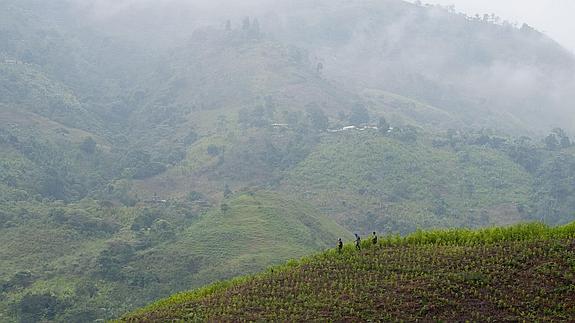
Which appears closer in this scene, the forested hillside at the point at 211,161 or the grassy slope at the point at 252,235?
the grassy slope at the point at 252,235

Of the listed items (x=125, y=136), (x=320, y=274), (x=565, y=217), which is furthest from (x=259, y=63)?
(x=320, y=274)

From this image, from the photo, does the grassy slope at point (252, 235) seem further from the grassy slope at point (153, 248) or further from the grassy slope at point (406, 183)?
the grassy slope at point (406, 183)

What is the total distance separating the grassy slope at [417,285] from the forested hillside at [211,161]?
29.0m

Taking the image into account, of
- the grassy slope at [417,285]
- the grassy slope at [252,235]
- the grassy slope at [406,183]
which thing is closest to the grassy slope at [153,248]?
the grassy slope at [252,235]

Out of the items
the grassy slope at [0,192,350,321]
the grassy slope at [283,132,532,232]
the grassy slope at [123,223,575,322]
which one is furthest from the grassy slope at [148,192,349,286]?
the grassy slope at [123,223,575,322]

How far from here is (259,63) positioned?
149250 millimetres

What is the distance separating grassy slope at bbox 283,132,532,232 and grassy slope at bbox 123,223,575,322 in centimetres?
5462

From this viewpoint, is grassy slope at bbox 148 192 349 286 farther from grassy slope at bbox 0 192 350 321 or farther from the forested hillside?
the forested hillside

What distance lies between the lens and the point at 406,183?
96.2 m

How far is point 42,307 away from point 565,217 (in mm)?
66686

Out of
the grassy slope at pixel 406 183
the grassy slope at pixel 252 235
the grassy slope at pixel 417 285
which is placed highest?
the grassy slope at pixel 417 285

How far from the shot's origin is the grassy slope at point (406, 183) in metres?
89.1

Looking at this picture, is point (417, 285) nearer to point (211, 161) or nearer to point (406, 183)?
point (406, 183)

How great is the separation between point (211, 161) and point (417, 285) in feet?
271
